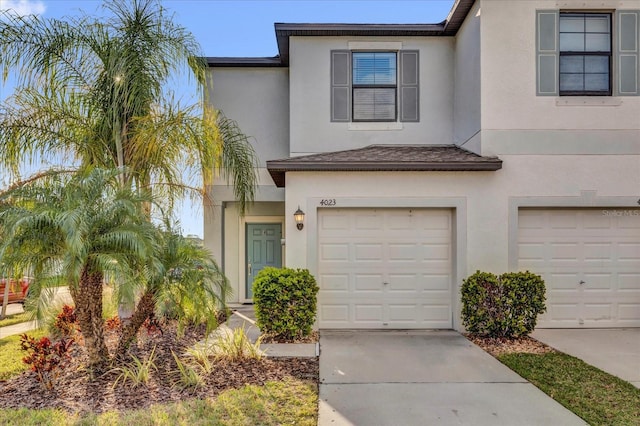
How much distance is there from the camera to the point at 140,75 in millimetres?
7680

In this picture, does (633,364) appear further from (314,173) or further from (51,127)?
(51,127)

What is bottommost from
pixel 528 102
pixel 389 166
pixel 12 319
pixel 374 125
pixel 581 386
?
pixel 12 319

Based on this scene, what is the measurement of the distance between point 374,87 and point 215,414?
8031 mm

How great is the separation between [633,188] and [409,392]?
6679 mm

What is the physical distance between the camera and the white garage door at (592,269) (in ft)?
27.4

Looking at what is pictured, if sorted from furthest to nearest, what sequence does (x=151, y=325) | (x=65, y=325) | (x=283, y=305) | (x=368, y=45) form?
(x=368, y=45)
(x=283, y=305)
(x=65, y=325)
(x=151, y=325)

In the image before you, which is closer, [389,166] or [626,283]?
[389,166]

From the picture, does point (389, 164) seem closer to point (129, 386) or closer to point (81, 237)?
point (81, 237)

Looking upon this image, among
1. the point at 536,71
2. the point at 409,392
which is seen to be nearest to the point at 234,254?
the point at 409,392

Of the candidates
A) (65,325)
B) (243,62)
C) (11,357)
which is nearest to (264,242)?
(243,62)

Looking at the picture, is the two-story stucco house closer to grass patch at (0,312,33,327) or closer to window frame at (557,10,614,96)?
window frame at (557,10,614,96)

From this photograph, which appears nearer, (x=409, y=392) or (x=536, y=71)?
(x=409, y=392)

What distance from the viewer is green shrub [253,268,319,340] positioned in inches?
287

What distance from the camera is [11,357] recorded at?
662 centimetres
